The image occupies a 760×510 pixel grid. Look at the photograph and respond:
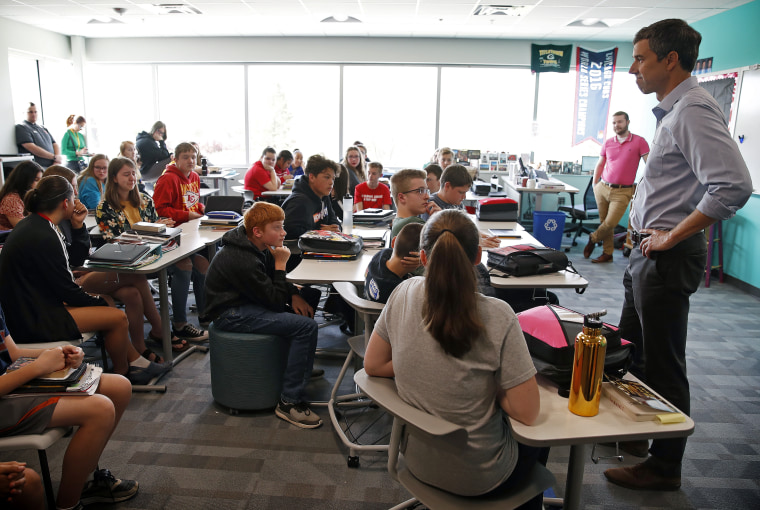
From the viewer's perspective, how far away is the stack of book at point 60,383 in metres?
1.90

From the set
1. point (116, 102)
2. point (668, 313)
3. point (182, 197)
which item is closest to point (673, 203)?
point (668, 313)

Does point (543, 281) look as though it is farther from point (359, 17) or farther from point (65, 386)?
point (359, 17)

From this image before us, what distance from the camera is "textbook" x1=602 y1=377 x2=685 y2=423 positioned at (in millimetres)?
1428

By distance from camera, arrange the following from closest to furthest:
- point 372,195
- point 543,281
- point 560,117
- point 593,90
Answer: point 543,281, point 372,195, point 593,90, point 560,117

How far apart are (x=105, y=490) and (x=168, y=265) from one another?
1342mm

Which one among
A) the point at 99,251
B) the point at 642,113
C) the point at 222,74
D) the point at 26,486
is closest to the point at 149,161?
the point at 222,74

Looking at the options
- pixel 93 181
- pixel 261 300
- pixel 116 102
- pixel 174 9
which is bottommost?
pixel 261 300

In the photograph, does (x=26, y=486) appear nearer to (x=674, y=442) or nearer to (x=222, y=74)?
(x=674, y=442)

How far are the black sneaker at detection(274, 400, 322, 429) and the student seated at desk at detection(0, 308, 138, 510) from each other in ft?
2.72

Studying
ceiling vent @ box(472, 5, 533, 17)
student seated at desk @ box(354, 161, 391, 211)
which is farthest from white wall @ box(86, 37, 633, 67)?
student seated at desk @ box(354, 161, 391, 211)

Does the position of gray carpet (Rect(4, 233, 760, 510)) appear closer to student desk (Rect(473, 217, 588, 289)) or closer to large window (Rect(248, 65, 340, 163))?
student desk (Rect(473, 217, 588, 289))

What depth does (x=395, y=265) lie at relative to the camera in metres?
2.34

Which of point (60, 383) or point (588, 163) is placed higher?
point (588, 163)

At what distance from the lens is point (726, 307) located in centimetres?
505
